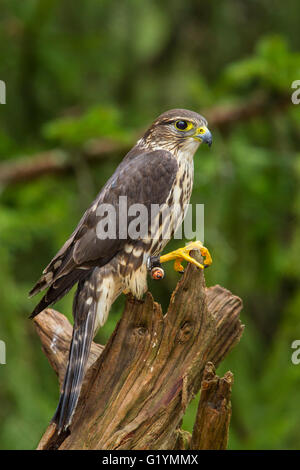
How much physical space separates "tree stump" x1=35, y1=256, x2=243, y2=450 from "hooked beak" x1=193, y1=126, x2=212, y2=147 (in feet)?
2.97

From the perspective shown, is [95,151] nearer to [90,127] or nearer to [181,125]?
[90,127]

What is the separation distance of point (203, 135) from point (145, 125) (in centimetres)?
237

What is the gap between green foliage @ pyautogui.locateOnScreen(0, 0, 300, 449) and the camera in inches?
209

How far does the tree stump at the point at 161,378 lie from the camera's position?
3.41m

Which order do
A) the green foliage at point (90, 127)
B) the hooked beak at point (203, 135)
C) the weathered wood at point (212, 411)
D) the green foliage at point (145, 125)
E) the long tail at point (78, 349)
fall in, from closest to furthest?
the weathered wood at point (212, 411) → the long tail at point (78, 349) → the hooked beak at point (203, 135) → the green foliage at point (90, 127) → the green foliage at point (145, 125)

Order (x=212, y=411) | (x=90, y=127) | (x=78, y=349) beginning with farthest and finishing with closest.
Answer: (x=90, y=127) → (x=78, y=349) → (x=212, y=411)

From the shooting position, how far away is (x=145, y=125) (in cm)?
646

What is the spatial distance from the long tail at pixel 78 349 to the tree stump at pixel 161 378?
77mm

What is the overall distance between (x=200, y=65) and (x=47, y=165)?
7.63ft

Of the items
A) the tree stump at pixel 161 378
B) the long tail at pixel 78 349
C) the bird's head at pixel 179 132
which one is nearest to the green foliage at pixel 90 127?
the bird's head at pixel 179 132

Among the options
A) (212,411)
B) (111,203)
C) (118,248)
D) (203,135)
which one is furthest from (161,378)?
(203,135)

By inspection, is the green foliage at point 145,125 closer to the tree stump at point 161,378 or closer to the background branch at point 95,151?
the background branch at point 95,151

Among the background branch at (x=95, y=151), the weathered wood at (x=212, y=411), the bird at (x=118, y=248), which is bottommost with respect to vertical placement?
the weathered wood at (x=212, y=411)

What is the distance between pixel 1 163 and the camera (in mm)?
5855
